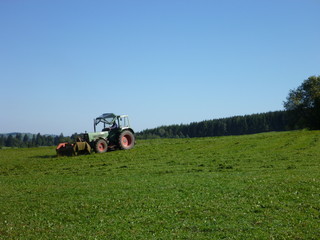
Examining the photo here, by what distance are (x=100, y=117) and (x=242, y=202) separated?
2147 cm

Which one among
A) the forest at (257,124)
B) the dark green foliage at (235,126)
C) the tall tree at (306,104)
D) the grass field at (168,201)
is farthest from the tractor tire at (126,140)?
the dark green foliage at (235,126)

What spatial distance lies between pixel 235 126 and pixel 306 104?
3606cm

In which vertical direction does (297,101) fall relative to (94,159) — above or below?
above

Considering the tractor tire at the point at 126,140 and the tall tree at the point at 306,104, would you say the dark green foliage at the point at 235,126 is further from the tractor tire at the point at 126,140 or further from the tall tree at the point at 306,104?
the tractor tire at the point at 126,140

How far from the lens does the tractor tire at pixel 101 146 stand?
2761 centimetres

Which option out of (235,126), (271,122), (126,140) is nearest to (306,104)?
(271,122)

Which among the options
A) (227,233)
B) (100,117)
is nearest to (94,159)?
(100,117)

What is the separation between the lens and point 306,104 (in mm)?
69375

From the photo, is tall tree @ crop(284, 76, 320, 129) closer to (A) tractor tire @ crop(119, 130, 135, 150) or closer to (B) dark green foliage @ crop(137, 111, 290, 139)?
(B) dark green foliage @ crop(137, 111, 290, 139)

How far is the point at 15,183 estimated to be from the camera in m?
15.9

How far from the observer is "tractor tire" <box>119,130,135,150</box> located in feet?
97.6

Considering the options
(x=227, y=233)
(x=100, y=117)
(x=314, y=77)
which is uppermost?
(x=314, y=77)

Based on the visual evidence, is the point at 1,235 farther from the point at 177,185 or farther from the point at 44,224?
the point at 177,185

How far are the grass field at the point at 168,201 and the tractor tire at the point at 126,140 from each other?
32.9 ft
